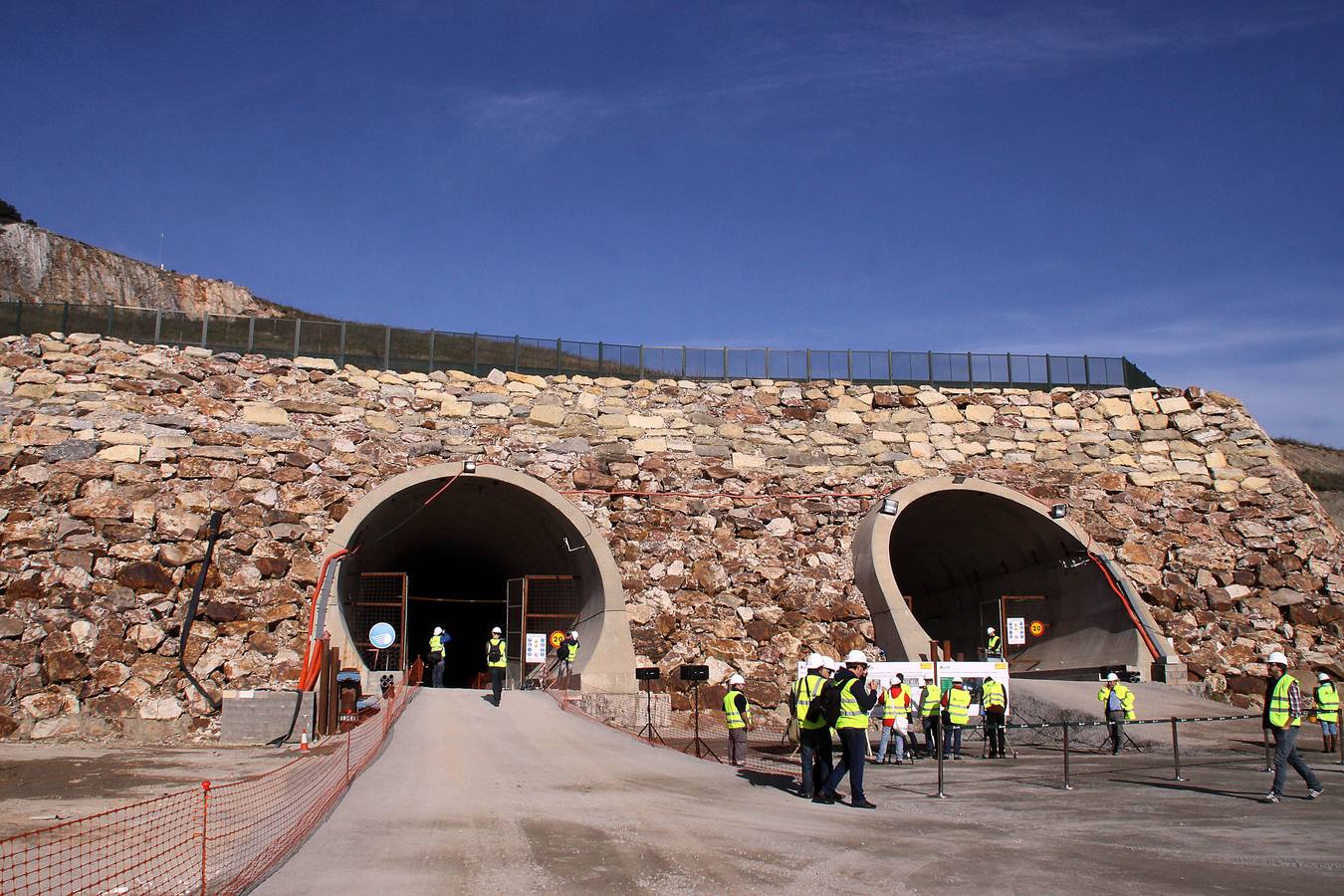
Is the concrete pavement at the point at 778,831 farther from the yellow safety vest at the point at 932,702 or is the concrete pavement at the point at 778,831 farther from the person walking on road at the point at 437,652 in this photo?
the person walking on road at the point at 437,652

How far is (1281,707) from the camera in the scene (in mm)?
11172

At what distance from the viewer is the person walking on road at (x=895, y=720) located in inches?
639

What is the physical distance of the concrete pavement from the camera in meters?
7.58

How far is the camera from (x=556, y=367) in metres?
26.5

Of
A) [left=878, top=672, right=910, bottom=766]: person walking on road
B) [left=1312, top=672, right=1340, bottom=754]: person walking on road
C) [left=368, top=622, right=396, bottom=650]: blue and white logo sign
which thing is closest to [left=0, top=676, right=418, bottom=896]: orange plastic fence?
[left=878, top=672, right=910, bottom=766]: person walking on road

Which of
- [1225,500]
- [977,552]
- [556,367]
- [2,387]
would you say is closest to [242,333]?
[2,387]

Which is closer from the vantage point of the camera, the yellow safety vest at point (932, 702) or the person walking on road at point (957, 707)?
the yellow safety vest at point (932, 702)

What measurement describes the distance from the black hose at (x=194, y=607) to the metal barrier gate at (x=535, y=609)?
21.0ft

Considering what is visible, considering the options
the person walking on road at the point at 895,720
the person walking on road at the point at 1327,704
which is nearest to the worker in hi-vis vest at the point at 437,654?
the person walking on road at the point at 895,720

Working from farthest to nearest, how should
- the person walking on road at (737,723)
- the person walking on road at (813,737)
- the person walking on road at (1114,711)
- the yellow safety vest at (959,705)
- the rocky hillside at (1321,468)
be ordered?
the rocky hillside at (1321,468), the person walking on road at (1114,711), the yellow safety vest at (959,705), the person walking on road at (737,723), the person walking on road at (813,737)

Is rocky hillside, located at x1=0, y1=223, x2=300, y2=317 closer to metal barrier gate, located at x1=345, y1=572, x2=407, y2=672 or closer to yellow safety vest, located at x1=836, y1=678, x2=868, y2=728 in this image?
metal barrier gate, located at x1=345, y1=572, x2=407, y2=672

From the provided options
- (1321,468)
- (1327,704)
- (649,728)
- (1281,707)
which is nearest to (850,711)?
(1281,707)

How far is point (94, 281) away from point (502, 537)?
3888 centimetres

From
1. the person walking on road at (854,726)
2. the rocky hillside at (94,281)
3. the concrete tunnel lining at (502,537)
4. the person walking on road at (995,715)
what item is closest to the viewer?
the person walking on road at (854,726)
